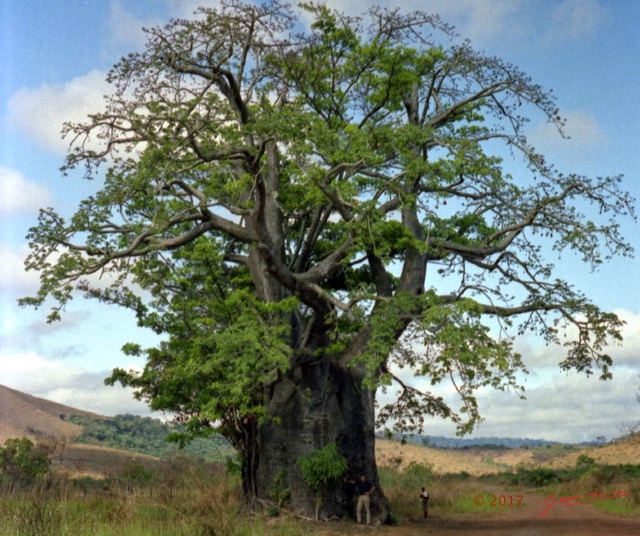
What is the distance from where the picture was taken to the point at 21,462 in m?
33.3

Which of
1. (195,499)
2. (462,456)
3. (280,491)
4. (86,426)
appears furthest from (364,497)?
(86,426)

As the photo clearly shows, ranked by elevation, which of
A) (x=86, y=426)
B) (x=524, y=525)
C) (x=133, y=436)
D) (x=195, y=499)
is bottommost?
(x=524, y=525)

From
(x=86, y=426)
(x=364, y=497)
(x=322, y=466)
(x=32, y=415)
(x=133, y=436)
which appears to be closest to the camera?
(x=322, y=466)

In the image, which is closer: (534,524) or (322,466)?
(322,466)

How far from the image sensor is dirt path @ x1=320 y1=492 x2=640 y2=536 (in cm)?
1792

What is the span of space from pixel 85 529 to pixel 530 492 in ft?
95.0

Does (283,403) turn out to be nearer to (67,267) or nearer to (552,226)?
(67,267)

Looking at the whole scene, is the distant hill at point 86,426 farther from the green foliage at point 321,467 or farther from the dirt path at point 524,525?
the green foliage at point 321,467

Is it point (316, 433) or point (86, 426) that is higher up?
point (86, 426)

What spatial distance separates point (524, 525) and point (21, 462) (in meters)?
23.5

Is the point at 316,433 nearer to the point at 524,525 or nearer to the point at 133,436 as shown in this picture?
the point at 524,525

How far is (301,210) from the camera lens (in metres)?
22.3

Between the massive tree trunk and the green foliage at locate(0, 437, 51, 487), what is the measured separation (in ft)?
55.2

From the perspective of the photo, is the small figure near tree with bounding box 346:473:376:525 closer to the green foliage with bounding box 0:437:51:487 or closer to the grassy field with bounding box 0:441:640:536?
Result: the grassy field with bounding box 0:441:640:536
